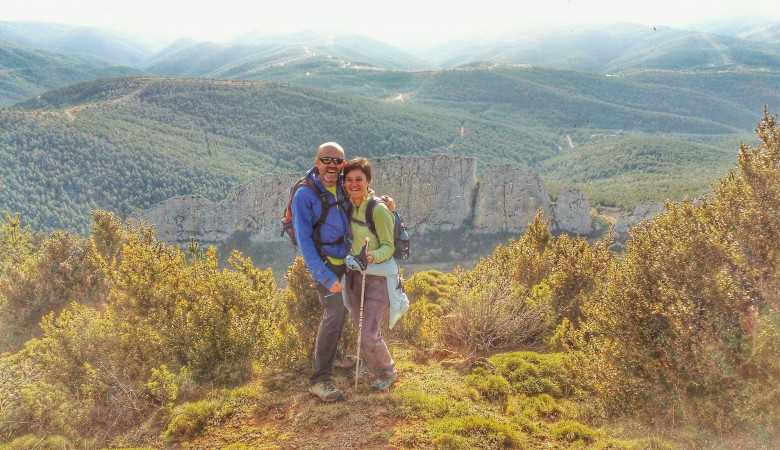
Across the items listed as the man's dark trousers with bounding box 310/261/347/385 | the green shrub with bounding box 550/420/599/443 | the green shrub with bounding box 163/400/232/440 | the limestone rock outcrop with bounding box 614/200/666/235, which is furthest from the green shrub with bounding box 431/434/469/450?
the limestone rock outcrop with bounding box 614/200/666/235

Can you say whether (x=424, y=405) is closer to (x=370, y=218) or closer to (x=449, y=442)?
(x=449, y=442)

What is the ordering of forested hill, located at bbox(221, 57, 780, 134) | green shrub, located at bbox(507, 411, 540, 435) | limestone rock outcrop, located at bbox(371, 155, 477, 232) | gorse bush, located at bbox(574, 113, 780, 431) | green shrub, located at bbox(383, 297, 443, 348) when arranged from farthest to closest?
forested hill, located at bbox(221, 57, 780, 134)
limestone rock outcrop, located at bbox(371, 155, 477, 232)
green shrub, located at bbox(383, 297, 443, 348)
green shrub, located at bbox(507, 411, 540, 435)
gorse bush, located at bbox(574, 113, 780, 431)

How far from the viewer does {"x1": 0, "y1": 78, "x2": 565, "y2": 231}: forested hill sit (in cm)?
4969

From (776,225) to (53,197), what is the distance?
61491 mm

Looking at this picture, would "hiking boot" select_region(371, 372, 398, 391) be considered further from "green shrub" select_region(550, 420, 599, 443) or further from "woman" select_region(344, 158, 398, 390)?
"green shrub" select_region(550, 420, 599, 443)

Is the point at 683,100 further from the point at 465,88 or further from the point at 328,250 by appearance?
the point at 328,250

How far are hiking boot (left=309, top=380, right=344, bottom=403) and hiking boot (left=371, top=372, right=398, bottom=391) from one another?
422 mm

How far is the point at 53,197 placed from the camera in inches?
1884

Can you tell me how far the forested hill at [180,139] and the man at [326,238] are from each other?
5273 centimetres

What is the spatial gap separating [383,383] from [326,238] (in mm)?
1888

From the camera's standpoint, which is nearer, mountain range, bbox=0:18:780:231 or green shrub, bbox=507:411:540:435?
green shrub, bbox=507:411:540:435

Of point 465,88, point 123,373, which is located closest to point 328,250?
point 123,373

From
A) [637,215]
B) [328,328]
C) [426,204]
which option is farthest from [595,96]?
[328,328]

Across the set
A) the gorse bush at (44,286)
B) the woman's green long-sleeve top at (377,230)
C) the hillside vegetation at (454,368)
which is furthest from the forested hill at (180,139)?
the woman's green long-sleeve top at (377,230)
